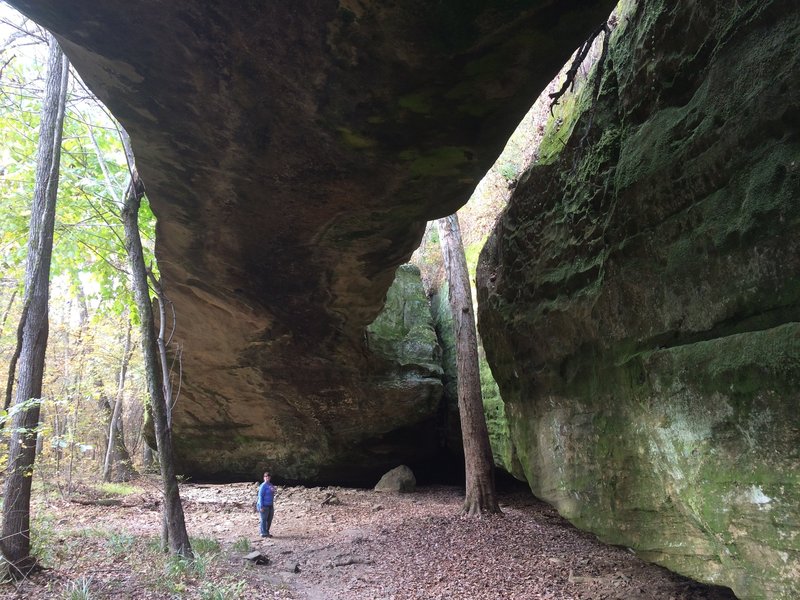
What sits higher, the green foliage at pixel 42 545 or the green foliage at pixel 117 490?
the green foliage at pixel 42 545

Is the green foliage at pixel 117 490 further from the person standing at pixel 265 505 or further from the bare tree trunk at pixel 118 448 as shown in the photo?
the person standing at pixel 265 505

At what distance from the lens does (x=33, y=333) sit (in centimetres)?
568

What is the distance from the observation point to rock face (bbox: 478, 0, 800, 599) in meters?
3.00

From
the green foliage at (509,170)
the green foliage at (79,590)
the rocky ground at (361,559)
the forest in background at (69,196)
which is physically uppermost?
the green foliage at (509,170)

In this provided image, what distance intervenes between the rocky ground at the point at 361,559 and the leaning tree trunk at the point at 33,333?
21.0 inches

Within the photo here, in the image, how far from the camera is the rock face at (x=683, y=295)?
2998 millimetres

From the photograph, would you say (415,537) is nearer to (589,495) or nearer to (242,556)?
(242,556)

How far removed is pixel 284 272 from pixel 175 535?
3.77 m

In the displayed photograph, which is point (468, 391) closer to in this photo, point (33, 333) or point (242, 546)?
point (242, 546)

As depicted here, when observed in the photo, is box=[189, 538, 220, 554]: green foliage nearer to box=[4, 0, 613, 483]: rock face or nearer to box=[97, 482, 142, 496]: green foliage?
box=[4, 0, 613, 483]: rock face

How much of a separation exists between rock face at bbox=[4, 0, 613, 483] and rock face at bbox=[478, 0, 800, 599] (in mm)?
1174

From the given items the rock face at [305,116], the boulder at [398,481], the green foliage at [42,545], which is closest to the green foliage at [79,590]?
the green foliage at [42,545]

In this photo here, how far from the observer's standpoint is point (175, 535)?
5.98 meters

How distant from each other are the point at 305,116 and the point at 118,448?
Result: 1675 cm
